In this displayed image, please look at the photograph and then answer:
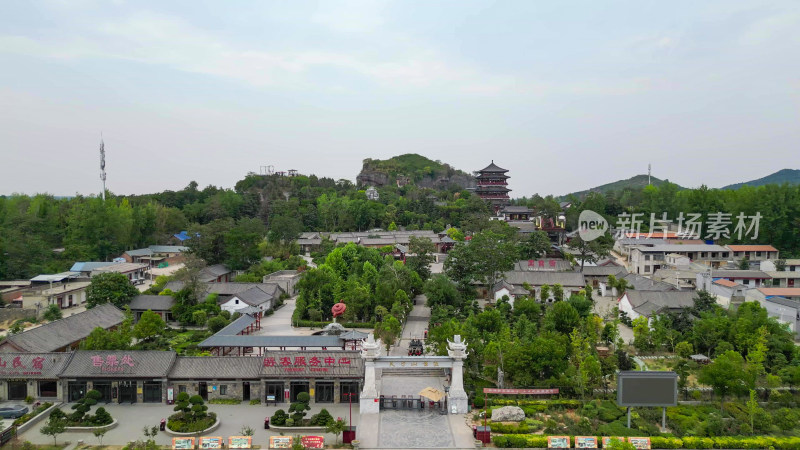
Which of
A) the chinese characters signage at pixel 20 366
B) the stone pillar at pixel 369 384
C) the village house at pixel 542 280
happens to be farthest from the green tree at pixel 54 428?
the village house at pixel 542 280

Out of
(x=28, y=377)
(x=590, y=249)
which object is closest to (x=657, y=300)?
(x=590, y=249)

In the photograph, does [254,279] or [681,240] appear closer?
[254,279]

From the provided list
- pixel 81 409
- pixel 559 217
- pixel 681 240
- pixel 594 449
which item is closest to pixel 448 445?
pixel 594 449

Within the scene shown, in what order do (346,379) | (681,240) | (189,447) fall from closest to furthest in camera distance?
(189,447) < (346,379) < (681,240)

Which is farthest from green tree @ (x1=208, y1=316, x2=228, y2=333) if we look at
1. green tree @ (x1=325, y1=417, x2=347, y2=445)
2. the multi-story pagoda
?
the multi-story pagoda

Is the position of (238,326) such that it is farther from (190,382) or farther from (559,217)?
(559,217)

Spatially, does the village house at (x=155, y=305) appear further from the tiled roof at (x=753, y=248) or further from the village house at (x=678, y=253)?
the tiled roof at (x=753, y=248)

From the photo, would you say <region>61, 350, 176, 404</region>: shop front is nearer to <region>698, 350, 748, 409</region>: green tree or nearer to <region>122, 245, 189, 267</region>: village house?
<region>698, 350, 748, 409</region>: green tree

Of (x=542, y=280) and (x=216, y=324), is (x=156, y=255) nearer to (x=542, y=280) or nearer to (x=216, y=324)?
(x=216, y=324)
